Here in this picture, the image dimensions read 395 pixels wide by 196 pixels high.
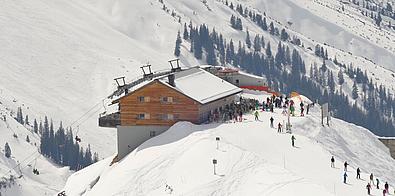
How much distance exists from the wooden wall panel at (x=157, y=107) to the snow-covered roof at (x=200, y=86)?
32.0 inches

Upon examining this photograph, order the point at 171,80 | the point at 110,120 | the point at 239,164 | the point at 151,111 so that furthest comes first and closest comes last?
the point at 110,120 < the point at 171,80 < the point at 151,111 < the point at 239,164

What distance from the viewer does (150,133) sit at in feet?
249

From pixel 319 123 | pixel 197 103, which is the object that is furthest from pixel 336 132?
pixel 197 103

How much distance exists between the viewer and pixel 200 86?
272ft

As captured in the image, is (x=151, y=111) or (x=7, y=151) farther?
(x=7, y=151)

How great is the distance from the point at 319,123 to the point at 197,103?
1406 cm

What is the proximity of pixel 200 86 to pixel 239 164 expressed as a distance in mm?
22218

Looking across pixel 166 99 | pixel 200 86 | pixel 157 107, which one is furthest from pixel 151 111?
pixel 200 86

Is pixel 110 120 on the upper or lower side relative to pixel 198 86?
lower

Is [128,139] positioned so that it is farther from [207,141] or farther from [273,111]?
[273,111]

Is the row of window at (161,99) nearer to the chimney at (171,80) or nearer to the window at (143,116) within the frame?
the window at (143,116)

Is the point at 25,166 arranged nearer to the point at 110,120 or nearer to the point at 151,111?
the point at 110,120

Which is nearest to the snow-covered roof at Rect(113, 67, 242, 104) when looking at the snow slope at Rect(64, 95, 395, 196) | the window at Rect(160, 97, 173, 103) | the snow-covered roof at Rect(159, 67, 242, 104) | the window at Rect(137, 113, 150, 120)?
the snow-covered roof at Rect(159, 67, 242, 104)

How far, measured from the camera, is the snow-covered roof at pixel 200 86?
78.4 meters
